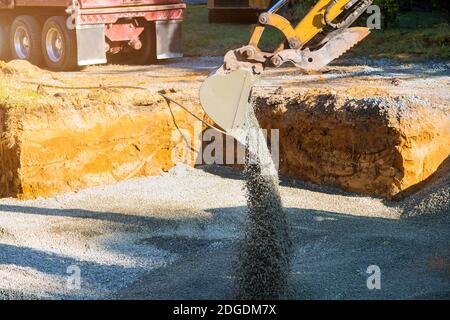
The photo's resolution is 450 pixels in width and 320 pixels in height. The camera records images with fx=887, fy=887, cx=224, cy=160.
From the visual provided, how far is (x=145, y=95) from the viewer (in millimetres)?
9289

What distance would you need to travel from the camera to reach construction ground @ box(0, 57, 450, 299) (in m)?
6.10

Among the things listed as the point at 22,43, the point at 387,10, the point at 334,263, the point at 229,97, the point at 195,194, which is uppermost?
the point at 229,97

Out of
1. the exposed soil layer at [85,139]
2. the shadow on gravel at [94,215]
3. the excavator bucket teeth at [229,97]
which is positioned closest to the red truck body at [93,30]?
the exposed soil layer at [85,139]

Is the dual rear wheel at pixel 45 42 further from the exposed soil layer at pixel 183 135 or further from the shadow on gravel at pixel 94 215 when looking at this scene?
the shadow on gravel at pixel 94 215

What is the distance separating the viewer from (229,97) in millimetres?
5957

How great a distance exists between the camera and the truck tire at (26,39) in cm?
1392

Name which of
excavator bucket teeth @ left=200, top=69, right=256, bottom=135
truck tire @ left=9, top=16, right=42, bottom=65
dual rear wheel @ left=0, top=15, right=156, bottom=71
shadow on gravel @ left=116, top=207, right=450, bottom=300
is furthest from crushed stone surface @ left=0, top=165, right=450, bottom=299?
truck tire @ left=9, top=16, right=42, bottom=65

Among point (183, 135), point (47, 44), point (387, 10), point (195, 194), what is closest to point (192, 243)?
point (195, 194)

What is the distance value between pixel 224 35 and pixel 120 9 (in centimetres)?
348

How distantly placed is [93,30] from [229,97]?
7.11m

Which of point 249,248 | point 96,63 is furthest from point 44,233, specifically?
point 96,63

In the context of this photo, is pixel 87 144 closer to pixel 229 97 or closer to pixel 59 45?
pixel 229 97

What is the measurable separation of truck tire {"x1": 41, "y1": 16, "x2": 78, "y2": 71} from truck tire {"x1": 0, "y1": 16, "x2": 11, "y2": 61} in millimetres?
1328

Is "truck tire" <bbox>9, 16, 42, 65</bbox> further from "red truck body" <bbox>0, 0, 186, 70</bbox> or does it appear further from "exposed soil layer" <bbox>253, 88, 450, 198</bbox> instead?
"exposed soil layer" <bbox>253, 88, 450, 198</bbox>
